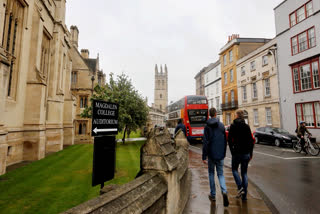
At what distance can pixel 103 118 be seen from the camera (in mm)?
3564

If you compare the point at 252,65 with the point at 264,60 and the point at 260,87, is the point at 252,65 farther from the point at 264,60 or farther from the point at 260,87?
the point at 260,87

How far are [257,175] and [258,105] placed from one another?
18.5 m

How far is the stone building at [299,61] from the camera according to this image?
15.1 meters

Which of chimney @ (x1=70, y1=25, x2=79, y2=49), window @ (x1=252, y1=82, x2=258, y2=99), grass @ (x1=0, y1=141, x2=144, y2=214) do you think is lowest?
grass @ (x1=0, y1=141, x2=144, y2=214)

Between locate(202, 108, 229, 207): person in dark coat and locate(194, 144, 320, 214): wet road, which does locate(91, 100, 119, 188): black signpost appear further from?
locate(194, 144, 320, 214): wet road

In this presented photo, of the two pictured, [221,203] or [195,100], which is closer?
[221,203]

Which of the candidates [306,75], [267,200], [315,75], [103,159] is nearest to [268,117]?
[306,75]

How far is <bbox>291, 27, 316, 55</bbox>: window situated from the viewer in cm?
1550

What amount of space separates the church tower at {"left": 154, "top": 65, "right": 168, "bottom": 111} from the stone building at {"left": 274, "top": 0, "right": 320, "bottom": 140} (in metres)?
75.3

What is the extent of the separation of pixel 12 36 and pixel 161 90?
85311mm

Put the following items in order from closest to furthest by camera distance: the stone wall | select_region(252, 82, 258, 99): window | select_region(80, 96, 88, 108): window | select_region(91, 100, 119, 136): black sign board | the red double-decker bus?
the stone wall, select_region(91, 100, 119, 136): black sign board, the red double-decker bus, select_region(252, 82, 258, 99): window, select_region(80, 96, 88, 108): window

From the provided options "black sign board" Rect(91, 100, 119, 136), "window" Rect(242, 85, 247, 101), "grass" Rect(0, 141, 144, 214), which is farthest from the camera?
"window" Rect(242, 85, 247, 101)

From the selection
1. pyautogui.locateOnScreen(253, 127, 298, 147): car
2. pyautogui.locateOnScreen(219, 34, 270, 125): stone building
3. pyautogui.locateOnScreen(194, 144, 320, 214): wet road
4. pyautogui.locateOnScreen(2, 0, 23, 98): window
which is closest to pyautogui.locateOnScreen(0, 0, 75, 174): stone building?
pyautogui.locateOnScreen(2, 0, 23, 98): window

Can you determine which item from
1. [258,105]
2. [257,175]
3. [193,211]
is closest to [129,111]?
[257,175]
